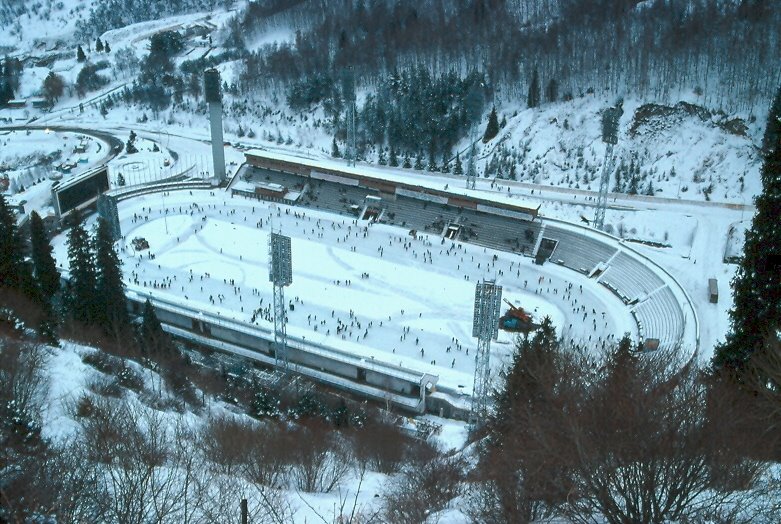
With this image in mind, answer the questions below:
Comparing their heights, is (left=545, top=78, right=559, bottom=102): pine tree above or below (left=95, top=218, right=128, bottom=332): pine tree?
above

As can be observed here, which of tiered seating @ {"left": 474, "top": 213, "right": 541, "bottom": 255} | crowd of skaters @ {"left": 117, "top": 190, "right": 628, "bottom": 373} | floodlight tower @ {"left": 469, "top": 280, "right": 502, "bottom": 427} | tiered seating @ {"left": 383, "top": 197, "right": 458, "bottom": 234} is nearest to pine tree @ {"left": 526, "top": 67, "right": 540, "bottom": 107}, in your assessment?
tiered seating @ {"left": 383, "top": 197, "right": 458, "bottom": 234}

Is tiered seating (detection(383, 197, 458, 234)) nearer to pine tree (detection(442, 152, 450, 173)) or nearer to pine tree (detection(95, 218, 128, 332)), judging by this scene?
pine tree (detection(442, 152, 450, 173))

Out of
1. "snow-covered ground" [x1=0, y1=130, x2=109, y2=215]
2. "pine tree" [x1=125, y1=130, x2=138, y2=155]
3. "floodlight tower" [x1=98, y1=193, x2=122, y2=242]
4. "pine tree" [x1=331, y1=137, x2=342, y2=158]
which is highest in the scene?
"floodlight tower" [x1=98, y1=193, x2=122, y2=242]

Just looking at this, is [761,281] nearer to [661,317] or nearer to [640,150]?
[661,317]

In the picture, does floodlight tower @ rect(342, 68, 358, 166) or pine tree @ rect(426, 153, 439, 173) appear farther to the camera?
pine tree @ rect(426, 153, 439, 173)

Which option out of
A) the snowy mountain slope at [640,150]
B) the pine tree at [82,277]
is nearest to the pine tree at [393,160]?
the snowy mountain slope at [640,150]

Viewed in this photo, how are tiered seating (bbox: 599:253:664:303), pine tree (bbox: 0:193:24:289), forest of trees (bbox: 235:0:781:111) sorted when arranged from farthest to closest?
forest of trees (bbox: 235:0:781:111) → tiered seating (bbox: 599:253:664:303) → pine tree (bbox: 0:193:24:289)

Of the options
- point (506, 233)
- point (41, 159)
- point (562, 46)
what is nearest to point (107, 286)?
point (506, 233)

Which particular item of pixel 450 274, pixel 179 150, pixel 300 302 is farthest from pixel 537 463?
pixel 179 150

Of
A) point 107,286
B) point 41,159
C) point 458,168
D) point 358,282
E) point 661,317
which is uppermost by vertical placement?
point 107,286
